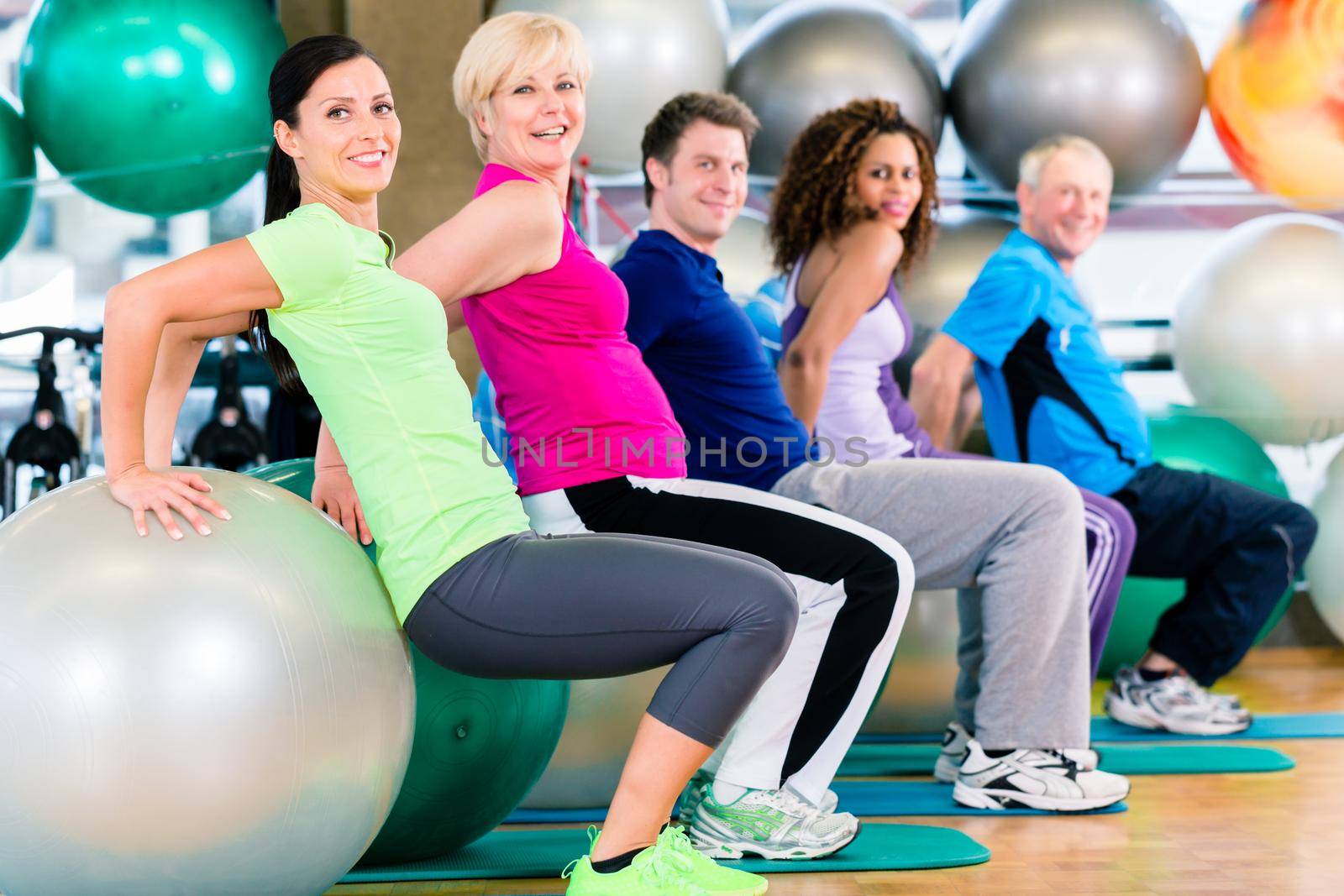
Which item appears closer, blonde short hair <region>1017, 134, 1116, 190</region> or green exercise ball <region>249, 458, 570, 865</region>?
green exercise ball <region>249, 458, 570, 865</region>

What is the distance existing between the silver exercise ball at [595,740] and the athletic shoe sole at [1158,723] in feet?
4.10

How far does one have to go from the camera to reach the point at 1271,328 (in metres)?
3.41

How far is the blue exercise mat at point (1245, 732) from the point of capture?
2965 mm

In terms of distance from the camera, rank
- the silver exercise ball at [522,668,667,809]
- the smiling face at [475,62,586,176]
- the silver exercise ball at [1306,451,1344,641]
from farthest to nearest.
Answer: the silver exercise ball at [1306,451,1344,641]
the silver exercise ball at [522,668,667,809]
the smiling face at [475,62,586,176]

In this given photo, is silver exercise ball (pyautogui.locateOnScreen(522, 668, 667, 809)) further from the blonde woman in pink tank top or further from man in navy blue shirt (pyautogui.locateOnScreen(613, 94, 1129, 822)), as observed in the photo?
man in navy blue shirt (pyautogui.locateOnScreen(613, 94, 1129, 822))

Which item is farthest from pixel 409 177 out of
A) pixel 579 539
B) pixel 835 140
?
pixel 579 539

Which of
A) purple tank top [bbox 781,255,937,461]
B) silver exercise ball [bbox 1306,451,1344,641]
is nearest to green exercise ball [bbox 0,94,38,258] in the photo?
purple tank top [bbox 781,255,937,461]

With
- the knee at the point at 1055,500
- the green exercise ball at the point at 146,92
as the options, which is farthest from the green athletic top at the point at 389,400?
the green exercise ball at the point at 146,92

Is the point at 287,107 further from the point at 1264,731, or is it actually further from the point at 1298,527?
the point at 1264,731

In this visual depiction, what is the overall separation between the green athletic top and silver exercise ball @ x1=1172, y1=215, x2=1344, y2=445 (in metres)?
2.30

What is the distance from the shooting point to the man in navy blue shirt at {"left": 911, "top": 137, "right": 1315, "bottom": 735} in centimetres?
299

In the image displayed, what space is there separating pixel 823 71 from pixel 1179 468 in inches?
47.7

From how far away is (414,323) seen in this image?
174 centimetres

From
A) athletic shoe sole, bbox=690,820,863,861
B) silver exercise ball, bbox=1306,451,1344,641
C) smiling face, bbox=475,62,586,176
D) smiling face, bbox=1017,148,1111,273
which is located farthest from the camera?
silver exercise ball, bbox=1306,451,1344,641
